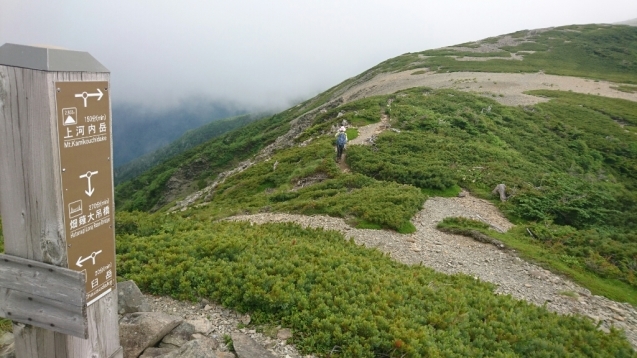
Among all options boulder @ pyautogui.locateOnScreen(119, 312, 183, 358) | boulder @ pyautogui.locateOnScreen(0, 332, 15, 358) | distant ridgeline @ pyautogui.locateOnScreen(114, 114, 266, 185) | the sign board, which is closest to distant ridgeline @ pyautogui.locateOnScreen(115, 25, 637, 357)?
boulder @ pyautogui.locateOnScreen(119, 312, 183, 358)

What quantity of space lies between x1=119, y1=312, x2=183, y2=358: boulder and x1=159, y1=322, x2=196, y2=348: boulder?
0.22 feet

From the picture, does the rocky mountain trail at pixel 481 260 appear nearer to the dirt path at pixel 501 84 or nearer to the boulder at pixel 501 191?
the boulder at pixel 501 191

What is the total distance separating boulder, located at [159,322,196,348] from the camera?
19.6ft

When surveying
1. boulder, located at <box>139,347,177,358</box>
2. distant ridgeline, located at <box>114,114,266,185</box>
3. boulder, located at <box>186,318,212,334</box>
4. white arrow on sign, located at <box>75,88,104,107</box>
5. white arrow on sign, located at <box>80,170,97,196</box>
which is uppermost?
white arrow on sign, located at <box>75,88,104,107</box>

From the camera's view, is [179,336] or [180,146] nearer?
[179,336]

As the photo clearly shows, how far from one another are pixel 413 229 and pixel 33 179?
13563 mm

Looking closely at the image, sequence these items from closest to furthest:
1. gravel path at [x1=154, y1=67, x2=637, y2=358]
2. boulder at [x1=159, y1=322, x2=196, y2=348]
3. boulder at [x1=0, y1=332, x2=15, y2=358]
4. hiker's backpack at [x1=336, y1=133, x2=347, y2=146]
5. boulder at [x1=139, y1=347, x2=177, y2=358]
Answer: boulder at [x1=0, y1=332, x2=15, y2=358] < boulder at [x1=139, y1=347, x2=177, y2=358] < boulder at [x1=159, y1=322, x2=196, y2=348] < gravel path at [x1=154, y1=67, x2=637, y2=358] < hiker's backpack at [x1=336, y1=133, x2=347, y2=146]

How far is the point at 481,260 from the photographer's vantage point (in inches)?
527

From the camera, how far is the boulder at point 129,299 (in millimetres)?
6574

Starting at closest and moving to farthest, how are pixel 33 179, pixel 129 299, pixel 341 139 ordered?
pixel 33 179, pixel 129 299, pixel 341 139

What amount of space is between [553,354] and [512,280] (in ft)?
15.0

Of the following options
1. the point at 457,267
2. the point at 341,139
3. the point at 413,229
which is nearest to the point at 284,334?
the point at 457,267

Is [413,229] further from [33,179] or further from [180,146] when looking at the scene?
[180,146]

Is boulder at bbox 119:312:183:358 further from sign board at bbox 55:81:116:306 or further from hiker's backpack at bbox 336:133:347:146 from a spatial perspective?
hiker's backpack at bbox 336:133:347:146
